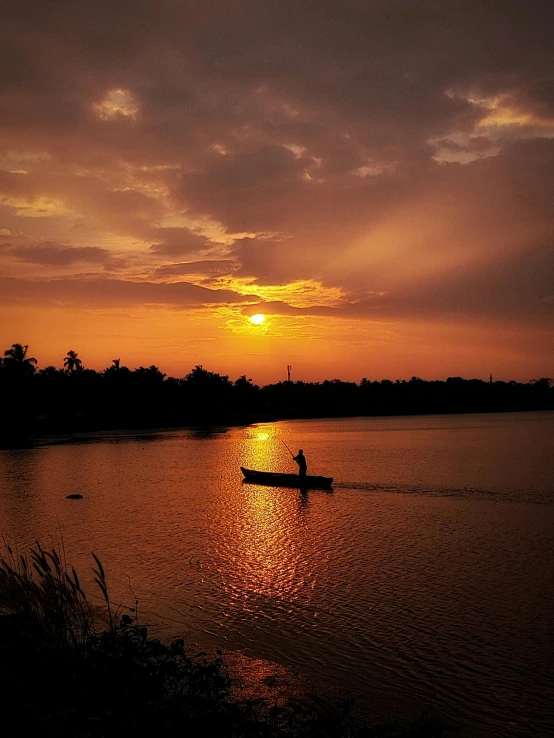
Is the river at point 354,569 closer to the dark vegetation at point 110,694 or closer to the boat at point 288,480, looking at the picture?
the boat at point 288,480

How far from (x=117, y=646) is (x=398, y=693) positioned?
512 centimetres

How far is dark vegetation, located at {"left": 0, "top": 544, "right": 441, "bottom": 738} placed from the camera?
737cm

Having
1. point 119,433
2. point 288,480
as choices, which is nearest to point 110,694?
point 288,480

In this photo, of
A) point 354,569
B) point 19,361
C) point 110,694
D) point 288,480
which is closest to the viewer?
point 110,694

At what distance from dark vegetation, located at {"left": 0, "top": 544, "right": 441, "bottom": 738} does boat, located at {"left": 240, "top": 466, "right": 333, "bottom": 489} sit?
30149 mm

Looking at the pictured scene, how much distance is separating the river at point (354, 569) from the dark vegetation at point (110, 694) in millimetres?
2401

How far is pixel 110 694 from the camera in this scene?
28.5 feet

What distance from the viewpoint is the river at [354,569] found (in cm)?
1212

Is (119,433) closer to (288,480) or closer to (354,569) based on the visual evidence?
(288,480)

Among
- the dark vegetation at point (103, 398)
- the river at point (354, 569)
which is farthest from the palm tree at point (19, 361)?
the river at point (354, 569)

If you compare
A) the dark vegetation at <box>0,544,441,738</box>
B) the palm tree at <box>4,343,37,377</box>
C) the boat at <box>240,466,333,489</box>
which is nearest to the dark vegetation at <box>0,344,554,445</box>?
the palm tree at <box>4,343,37,377</box>

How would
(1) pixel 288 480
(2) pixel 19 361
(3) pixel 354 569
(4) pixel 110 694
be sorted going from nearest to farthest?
(4) pixel 110 694, (3) pixel 354 569, (1) pixel 288 480, (2) pixel 19 361

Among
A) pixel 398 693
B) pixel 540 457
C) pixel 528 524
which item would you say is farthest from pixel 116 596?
pixel 540 457

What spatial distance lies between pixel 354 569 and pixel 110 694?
12.9 meters
